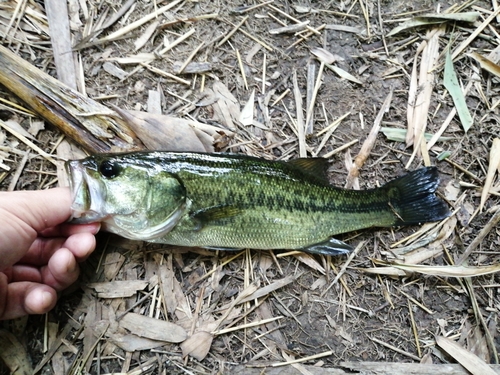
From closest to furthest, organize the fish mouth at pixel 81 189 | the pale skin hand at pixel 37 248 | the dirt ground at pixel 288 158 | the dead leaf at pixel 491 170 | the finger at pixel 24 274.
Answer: the pale skin hand at pixel 37 248 → the fish mouth at pixel 81 189 → the finger at pixel 24 274 → the dirt ground at pixel 288 158 → the dead leaf at pixel 491 170

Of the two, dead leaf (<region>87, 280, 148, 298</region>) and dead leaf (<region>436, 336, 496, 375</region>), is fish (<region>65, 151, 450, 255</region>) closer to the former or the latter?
dead leaf (<region>87, 280, 148, 298</region>)

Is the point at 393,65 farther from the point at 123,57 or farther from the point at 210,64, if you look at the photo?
the point at 123,57

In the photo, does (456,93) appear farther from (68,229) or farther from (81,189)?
(68,229)

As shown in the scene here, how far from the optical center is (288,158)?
3043 mm

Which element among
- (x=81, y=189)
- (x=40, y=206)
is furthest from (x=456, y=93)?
(x=40, y=206)

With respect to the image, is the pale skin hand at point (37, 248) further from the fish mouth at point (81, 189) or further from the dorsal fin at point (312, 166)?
the dorsal fin at point (312, 166)

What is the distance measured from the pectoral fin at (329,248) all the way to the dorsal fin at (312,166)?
0.44m

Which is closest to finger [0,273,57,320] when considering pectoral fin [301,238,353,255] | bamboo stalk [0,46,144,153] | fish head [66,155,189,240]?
fish head [66,155,189,240]

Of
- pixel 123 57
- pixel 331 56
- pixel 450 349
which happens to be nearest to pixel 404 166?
pixel 331 56

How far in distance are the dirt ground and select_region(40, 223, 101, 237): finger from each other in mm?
257

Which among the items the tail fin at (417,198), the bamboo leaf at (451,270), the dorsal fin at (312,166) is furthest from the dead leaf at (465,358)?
the dorsal fin at (312,166)

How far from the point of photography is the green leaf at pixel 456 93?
313cm

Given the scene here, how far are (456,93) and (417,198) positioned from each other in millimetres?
929

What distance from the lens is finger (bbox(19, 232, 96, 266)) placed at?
2545 mm
